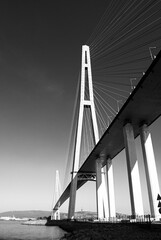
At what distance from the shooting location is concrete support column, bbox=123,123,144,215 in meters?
21.8

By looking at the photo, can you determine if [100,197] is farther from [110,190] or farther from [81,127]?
[81,127]

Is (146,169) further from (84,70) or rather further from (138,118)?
(84,70)

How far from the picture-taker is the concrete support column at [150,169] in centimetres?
2219

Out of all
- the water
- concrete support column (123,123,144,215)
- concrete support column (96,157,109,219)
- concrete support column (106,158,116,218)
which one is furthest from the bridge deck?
the water

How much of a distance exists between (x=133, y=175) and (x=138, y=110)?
6677mm

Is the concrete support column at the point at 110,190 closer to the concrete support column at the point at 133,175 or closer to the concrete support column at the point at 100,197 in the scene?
the concrete support column at the point at 100,197

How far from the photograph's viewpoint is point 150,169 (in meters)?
23.1

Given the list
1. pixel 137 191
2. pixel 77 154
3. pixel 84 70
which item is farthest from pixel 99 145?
pixel 84 70

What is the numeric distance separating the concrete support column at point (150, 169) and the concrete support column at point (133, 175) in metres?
1.21

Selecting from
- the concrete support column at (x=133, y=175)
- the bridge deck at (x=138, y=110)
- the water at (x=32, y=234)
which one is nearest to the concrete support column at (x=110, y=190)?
the bridge deck at (x=138, y=110)

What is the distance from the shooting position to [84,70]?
3534cm

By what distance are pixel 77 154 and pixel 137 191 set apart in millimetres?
12642

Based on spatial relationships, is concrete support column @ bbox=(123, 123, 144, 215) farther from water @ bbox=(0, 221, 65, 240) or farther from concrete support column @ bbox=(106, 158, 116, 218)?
concrete support column @ bbox=(106, 158, 116, 218)

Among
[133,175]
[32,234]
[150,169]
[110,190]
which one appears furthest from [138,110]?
[32,234]
